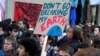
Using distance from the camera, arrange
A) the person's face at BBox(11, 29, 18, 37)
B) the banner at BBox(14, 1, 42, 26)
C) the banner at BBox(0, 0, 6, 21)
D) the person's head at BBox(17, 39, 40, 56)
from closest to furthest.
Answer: the person's head at BBox(17, 39, 40, 56)
the person's face at BBox(11, 29, 18, 37)
the banner at BBox(0, 0, 6, 21)
the banner at BBox(14, 1, 42, 26)

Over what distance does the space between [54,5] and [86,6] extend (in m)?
15.6

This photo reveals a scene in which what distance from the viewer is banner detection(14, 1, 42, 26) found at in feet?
48.4

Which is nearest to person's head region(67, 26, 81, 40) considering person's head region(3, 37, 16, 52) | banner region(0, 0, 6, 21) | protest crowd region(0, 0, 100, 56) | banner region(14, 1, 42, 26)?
protest crowd region(0, 0, 100, 56)

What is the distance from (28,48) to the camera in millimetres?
5980

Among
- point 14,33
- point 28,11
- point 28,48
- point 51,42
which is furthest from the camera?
point 28,11

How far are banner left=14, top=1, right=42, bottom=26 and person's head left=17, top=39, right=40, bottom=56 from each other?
8.56 m

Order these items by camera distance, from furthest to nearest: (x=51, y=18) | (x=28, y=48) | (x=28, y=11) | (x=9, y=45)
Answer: (x=28, y=11) → (x=9, y=45) → (x=51, y=18) → (x=28, y=48)

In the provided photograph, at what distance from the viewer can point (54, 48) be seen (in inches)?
328

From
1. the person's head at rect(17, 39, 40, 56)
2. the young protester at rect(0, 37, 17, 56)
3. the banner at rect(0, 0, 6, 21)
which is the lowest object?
the young protester at rect(0, 37, 17, 56)

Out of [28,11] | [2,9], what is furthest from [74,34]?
[28,11]

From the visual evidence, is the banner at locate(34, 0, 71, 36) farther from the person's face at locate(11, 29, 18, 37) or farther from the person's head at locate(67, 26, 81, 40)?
the person's face at locate(11, 29, 18, 37)

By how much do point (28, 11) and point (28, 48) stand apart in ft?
30.1

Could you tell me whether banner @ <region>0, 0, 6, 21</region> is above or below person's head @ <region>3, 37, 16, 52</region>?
above

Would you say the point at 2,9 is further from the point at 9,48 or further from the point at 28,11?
the point at 9,48
